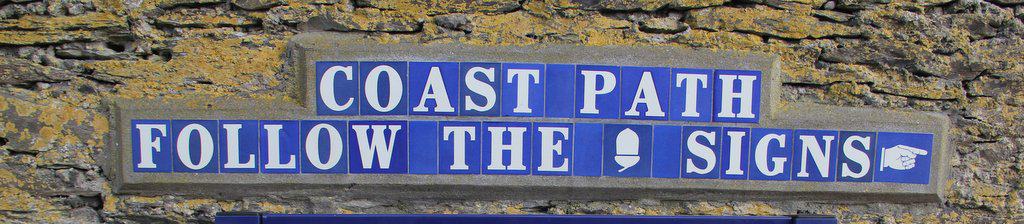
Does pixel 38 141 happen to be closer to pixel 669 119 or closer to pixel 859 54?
pixel 669 119

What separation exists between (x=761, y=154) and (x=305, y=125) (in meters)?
1.55

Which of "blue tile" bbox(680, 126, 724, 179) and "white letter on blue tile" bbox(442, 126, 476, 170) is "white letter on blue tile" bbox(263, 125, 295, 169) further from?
"blue tile" bbox(680, 126, 724, 179)

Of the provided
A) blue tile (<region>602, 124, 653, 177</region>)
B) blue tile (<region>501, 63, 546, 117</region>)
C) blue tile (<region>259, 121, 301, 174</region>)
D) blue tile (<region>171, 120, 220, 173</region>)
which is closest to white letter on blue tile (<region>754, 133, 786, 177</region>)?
blue tile (<region>602, 124, 653, 177</region>)

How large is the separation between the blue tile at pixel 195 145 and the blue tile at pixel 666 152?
1484 millimetres

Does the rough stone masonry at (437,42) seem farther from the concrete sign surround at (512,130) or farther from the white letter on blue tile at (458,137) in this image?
the white letter on blue tile at (458,137)

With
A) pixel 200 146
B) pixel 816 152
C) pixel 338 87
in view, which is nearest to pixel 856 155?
pixel 816 152

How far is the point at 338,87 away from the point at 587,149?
0.85 meters

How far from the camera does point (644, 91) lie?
5.73ft

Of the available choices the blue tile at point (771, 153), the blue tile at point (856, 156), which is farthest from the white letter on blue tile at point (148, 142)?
the blue tile at point (856, 156)

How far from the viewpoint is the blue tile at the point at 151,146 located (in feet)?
5.72

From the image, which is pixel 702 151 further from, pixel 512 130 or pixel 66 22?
pixel 66 22

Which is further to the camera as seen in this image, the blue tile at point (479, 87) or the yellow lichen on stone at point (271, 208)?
the yellow lichen on stone at point (271, 208)

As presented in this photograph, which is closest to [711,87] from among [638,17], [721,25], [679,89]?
[679,89]

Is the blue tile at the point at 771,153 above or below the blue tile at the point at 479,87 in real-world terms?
below
